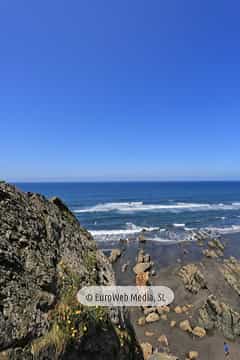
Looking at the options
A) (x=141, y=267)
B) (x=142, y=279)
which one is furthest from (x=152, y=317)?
(x=141, y=267)

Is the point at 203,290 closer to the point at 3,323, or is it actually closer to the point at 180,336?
the point at 180,336

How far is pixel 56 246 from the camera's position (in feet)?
16.5

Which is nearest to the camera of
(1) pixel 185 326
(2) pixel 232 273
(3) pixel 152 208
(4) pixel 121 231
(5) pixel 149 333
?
(5) pixel 149 333

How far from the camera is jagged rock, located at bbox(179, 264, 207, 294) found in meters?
17.2

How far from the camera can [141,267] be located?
20766 mm

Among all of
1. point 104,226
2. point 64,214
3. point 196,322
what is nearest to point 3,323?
point 64,214

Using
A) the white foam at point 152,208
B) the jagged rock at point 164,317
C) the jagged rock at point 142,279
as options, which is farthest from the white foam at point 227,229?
the jagged rock at point 164,317

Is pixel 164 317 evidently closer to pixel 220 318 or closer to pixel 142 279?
pixel 220 318

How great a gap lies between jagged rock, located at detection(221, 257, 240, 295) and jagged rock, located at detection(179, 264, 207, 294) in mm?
2016

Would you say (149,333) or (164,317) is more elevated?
(164,317)

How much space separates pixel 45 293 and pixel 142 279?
53.7 feet

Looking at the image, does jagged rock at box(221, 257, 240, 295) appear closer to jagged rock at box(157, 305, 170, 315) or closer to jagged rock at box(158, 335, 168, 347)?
jagged rock at box(157, 305, 170, 315)

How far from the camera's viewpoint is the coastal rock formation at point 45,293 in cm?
337

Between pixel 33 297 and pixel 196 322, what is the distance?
43.0 feet
